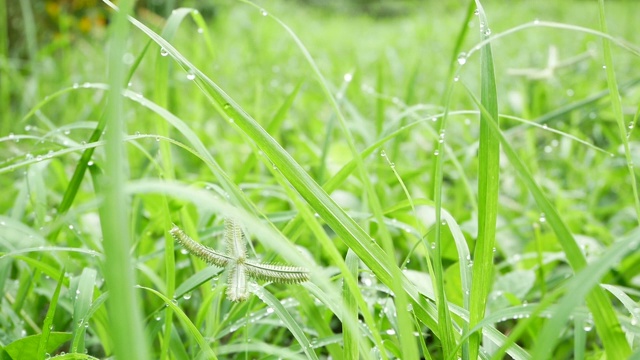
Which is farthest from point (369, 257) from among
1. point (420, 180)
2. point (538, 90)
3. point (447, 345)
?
point (538, 90)

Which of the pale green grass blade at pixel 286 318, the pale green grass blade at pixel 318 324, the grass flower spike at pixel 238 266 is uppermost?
the grass flower spike at pixel 238 266

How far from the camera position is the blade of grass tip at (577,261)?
49 centimetres

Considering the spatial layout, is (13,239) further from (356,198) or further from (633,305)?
(633,305)

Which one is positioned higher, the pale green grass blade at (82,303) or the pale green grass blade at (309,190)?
the pale green grass blade at (309,190)

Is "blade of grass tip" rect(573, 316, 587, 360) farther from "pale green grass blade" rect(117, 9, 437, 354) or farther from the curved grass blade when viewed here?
the curved grass blade

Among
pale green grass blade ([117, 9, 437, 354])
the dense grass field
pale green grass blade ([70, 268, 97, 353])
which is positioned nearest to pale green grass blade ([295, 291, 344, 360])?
the dense grass field

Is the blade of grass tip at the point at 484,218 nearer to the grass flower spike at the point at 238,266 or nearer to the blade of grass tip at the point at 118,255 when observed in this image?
the grass flower spike at the point at 238,266

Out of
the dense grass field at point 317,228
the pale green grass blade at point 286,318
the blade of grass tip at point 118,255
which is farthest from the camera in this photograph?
the pale green grass blade at point 286,318

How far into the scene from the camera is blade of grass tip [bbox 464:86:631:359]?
490 mm

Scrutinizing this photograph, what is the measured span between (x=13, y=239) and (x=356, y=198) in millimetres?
668

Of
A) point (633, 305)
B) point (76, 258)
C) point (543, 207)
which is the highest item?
point (543, 207)

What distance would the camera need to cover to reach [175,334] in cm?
73

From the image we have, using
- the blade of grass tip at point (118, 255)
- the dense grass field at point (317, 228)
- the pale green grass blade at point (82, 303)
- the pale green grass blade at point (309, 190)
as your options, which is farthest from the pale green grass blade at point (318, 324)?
the blade of grass tip at point (118, 255)

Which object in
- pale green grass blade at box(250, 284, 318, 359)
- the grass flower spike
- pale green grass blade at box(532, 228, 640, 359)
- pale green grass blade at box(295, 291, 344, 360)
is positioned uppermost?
pale green grass blade at box(532, 228, 640, 359)
